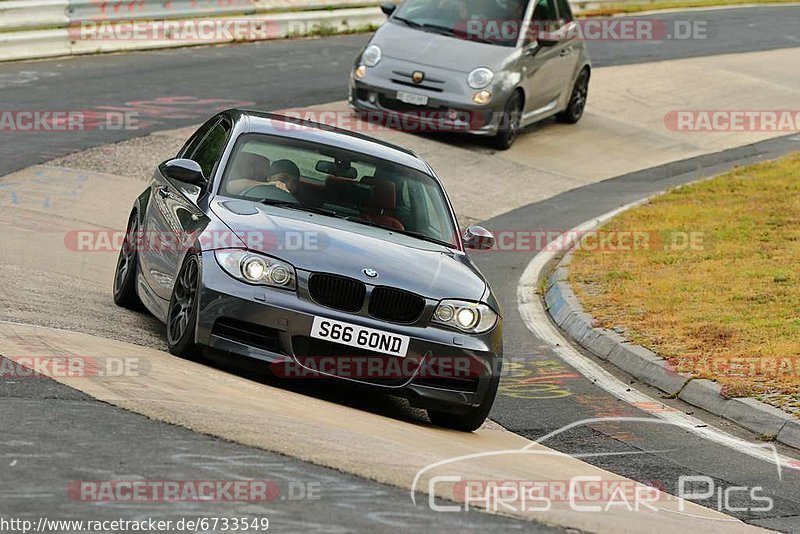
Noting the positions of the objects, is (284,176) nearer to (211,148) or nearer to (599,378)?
(211,148)

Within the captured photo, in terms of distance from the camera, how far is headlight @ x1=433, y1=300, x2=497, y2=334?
856cm

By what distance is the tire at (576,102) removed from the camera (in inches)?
880

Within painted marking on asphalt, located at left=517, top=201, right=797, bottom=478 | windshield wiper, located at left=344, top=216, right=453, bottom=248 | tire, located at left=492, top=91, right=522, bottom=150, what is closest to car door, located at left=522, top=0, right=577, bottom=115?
tire, located at left=492, top=91, right=522, bottom=150

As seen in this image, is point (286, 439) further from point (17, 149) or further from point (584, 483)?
point (17, 149)

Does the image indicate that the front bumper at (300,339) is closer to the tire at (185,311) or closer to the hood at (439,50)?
the tire at (185,311)

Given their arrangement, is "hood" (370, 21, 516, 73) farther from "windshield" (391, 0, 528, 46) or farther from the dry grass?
the dry grass

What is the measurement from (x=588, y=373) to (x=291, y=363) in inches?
142

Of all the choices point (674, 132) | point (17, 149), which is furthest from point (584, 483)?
point (674, 132)

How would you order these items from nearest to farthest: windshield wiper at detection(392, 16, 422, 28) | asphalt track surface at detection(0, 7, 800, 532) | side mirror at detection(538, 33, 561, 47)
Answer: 1. asphalt track surface at detection(0, 7, 800, 532)
2. windshield wiper at detection(392, 16, 422, 28)
3. side mirror at detection(538, 33, 561, 47)

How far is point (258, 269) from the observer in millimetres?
8438

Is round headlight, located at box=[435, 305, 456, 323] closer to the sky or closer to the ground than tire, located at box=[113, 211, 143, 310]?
closer to the sky

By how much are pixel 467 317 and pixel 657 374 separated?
2871mm

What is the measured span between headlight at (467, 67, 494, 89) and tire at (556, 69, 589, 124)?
10.0 feet

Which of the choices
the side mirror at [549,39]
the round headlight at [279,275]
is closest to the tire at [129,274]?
the round headlight at [279,275]
